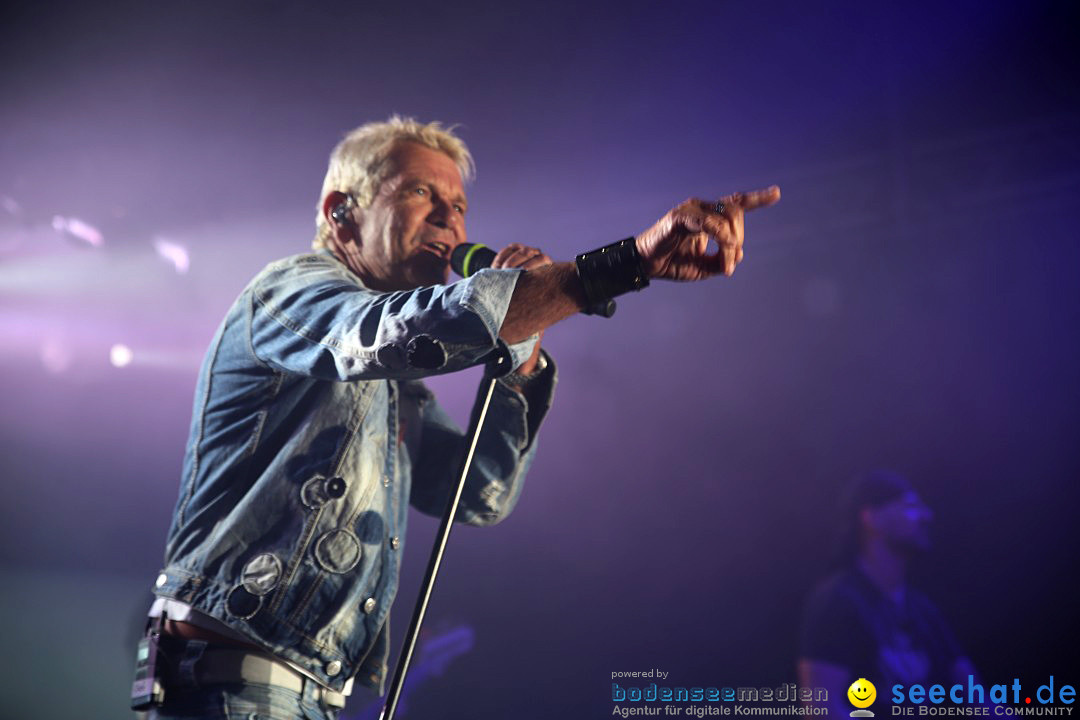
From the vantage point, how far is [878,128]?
11.1ft

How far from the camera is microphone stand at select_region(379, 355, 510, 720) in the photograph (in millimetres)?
1283

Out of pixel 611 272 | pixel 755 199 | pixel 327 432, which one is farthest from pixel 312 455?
pixel 755 199

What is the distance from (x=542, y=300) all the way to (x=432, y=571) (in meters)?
0.54

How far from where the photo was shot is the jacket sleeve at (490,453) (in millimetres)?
1703

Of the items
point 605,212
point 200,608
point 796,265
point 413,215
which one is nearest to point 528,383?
point 413,215

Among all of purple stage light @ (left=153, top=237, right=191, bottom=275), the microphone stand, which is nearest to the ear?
the microphone stand

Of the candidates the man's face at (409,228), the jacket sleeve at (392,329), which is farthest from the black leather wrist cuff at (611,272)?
the man's face at (409,228)

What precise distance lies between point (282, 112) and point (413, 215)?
1.98 meters

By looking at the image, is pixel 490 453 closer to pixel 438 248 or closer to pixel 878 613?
pixel 438 248

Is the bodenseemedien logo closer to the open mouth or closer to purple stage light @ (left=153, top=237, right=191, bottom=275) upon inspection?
the open mouth

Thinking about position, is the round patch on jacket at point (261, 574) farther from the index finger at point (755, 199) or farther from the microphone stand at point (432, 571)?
the index finger at point (755, 199)

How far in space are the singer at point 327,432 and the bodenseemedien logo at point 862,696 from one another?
1.87m

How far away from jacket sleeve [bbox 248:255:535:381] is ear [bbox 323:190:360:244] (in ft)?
1.54

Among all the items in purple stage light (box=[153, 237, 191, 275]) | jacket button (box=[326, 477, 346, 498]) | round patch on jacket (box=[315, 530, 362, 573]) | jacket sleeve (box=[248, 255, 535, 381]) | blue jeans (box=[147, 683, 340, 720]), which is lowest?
blue jeans (box=[147, 683, 340, 720])
